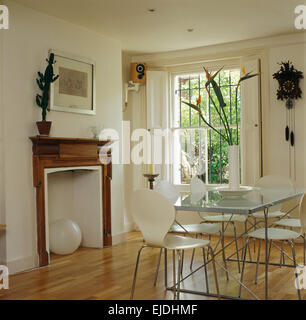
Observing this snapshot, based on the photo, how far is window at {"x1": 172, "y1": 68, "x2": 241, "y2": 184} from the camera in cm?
653

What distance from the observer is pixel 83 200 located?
5.70 meters

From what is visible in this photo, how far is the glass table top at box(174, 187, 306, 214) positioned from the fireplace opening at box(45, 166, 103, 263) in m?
1.97

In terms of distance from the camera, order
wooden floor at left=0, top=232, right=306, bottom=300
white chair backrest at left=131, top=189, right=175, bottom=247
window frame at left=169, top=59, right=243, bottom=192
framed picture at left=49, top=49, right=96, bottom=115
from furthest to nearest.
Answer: window frame at left=169, top=59, right=243, bottom=192 → framed picture at left=49, top=49, right=96, bottom=115 → wooden floor at left=0, top=232, right=306, bottom=300 → white chair backrest at left=131, top=189, right=175, bottom=247

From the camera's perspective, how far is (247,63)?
6.16m

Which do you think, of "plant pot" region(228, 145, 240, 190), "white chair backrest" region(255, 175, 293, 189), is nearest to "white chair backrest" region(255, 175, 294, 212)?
"white chair backrest" region(255, 175, 293, 189)

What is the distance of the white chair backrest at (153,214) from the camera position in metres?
3.05

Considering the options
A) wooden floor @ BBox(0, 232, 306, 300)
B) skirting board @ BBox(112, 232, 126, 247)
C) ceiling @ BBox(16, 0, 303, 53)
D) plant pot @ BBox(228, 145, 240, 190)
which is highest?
ceiling @ BBox(16, 0, 303, 53)

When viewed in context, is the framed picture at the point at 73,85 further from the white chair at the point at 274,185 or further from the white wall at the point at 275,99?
the white chair at the point at 274,185

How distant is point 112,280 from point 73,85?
242 centimetres

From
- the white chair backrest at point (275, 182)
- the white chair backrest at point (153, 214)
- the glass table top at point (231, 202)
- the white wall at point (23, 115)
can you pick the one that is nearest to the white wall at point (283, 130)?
the white chair backrest at point (275, 182)

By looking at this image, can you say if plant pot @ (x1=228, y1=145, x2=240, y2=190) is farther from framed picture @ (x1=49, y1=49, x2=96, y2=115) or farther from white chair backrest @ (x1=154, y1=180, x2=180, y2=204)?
framed picture @ (x1=49, y1=49, x2=96, y2=115)

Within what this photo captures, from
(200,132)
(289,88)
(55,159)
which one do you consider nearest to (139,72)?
(200,132)

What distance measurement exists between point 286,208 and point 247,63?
6.76ft
